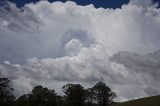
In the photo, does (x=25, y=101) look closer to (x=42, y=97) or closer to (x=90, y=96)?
(x=42, y=97)

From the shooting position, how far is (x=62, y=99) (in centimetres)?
16338

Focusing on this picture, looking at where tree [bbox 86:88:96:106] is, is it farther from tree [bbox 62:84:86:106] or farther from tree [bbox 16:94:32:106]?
tree [bbox 16:94:32:106]

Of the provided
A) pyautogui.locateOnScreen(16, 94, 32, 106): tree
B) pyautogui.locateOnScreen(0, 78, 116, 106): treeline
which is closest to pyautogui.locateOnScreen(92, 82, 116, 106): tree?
pyautogui.locateOnScreen(0, 78, 116, 106): treeline

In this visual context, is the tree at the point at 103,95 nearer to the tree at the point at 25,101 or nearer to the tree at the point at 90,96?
the tree at the point at 90,96

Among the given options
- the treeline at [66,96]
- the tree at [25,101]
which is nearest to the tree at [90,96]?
the treeline at [66,96]

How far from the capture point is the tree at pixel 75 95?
15248cm

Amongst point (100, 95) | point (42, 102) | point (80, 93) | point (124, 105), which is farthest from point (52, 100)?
point (124, 105)

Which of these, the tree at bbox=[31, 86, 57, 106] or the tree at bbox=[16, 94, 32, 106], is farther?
the tree at bbox=[31, 86, 57, 106]

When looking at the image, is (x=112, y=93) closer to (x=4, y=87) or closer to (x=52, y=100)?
(x=52, y=100)

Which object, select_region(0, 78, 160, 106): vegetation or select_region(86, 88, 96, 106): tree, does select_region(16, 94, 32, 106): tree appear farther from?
select_region(86, 88, 96, 106): tree

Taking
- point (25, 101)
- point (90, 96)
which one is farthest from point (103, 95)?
point (25, 101)

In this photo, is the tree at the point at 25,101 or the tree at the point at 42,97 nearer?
the tree at the point at 25,101

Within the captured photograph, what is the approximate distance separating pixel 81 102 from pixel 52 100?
14.8 m

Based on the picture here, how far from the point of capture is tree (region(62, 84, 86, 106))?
500ft
